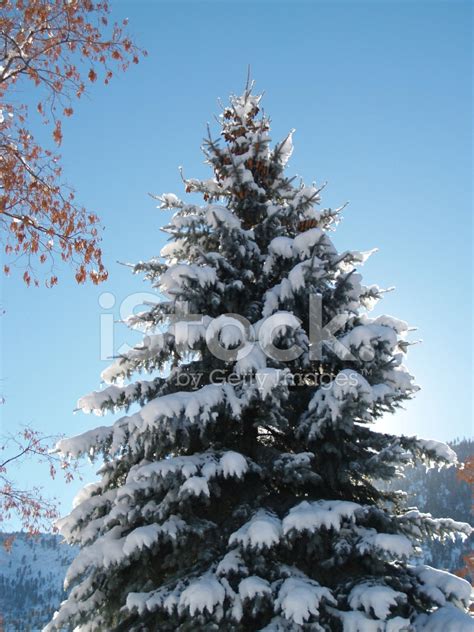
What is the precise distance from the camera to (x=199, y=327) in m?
6.38

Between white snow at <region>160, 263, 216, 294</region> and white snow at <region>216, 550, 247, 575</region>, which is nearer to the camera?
white snow at <region>216, 550, 247, 575</region>

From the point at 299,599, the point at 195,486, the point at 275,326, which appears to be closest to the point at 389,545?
the point at 299,599

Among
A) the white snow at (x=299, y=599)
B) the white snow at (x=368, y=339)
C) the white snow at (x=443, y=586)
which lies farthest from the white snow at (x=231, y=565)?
the white snow at (x=368, y=339)

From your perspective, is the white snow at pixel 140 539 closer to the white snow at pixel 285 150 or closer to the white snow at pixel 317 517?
the white snow at pixel 317 517

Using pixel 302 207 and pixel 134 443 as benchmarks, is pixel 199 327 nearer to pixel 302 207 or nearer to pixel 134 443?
pixel 134 443

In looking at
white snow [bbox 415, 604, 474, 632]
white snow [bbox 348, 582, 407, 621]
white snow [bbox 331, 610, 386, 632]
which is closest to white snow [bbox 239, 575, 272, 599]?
white snow [bbox 331, 610, 386, 632]

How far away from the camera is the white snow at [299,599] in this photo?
15.2 feet

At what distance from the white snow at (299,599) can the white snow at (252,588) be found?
0.48ft

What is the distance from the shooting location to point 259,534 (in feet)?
16.7

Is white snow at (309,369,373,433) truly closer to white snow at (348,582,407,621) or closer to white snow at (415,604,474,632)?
white snow at (348,582,407,621)

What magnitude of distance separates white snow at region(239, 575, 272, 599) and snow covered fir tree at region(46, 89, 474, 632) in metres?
0.02

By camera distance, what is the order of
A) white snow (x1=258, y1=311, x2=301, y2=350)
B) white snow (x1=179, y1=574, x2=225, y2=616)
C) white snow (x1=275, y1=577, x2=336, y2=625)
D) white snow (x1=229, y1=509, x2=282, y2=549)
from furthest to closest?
white snow (x1=258, y1=311, x2=301, y2=350)
white snow (x1=229, y1=509, x2=282, y2=549)
white snow (x1=179, y1=574, x2=225, y2=616)
white snow (x1=275, y1=577, x2=336, y2=625)

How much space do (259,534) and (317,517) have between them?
0.65 m

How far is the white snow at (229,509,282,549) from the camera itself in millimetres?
5082
